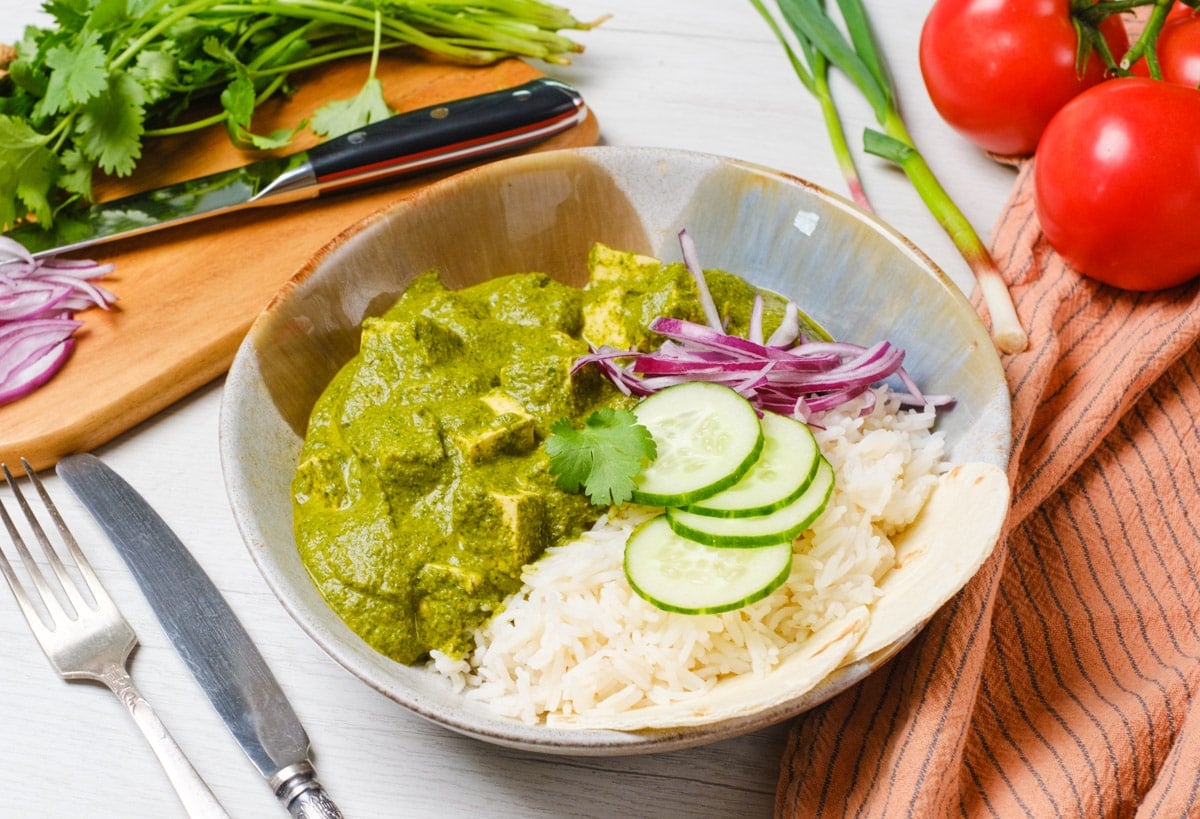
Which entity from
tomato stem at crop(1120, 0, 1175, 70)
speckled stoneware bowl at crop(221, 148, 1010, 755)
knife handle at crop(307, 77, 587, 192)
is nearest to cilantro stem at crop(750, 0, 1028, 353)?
speckled stoneware bowl at crop(221, 148, 1010, 755)

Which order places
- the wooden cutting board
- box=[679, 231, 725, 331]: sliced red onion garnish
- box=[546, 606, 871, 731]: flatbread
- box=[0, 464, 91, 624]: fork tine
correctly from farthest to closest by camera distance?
the wooden cutting board < box=[679, 231, 725, 331]: sliced red onion garnish < box=[0, 464, 91, 624]: fork tine < box=[546, 606, 871, 731]: flatbread

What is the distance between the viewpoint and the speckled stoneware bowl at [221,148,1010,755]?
2611 millimetres

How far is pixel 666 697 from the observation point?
2312 millimetres

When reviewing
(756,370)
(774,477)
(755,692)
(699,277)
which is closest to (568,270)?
(699,277)

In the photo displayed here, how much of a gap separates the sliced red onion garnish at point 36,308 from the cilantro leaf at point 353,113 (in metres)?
0.97

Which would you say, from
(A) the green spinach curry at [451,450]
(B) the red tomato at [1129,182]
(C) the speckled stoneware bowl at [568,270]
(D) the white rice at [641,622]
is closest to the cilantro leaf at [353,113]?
(C) the speckled stoneware bowl at [568,270]

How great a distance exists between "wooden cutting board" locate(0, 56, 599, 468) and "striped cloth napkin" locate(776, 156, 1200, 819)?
6.55 ft

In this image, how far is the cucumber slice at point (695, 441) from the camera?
2445 mm

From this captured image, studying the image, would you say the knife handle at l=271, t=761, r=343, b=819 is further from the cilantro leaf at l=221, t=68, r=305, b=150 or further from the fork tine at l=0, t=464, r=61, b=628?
the cilantro leaf at l=221, t=68, r=305, b=150

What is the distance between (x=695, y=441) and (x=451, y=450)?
2.07ft

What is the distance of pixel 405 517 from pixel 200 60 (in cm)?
236

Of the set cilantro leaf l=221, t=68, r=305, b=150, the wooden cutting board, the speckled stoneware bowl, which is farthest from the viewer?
cilantro leaf l=221, t=68, r=305, b=150

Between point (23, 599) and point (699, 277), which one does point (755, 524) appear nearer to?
point (699, 277)

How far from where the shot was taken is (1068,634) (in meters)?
2.62
